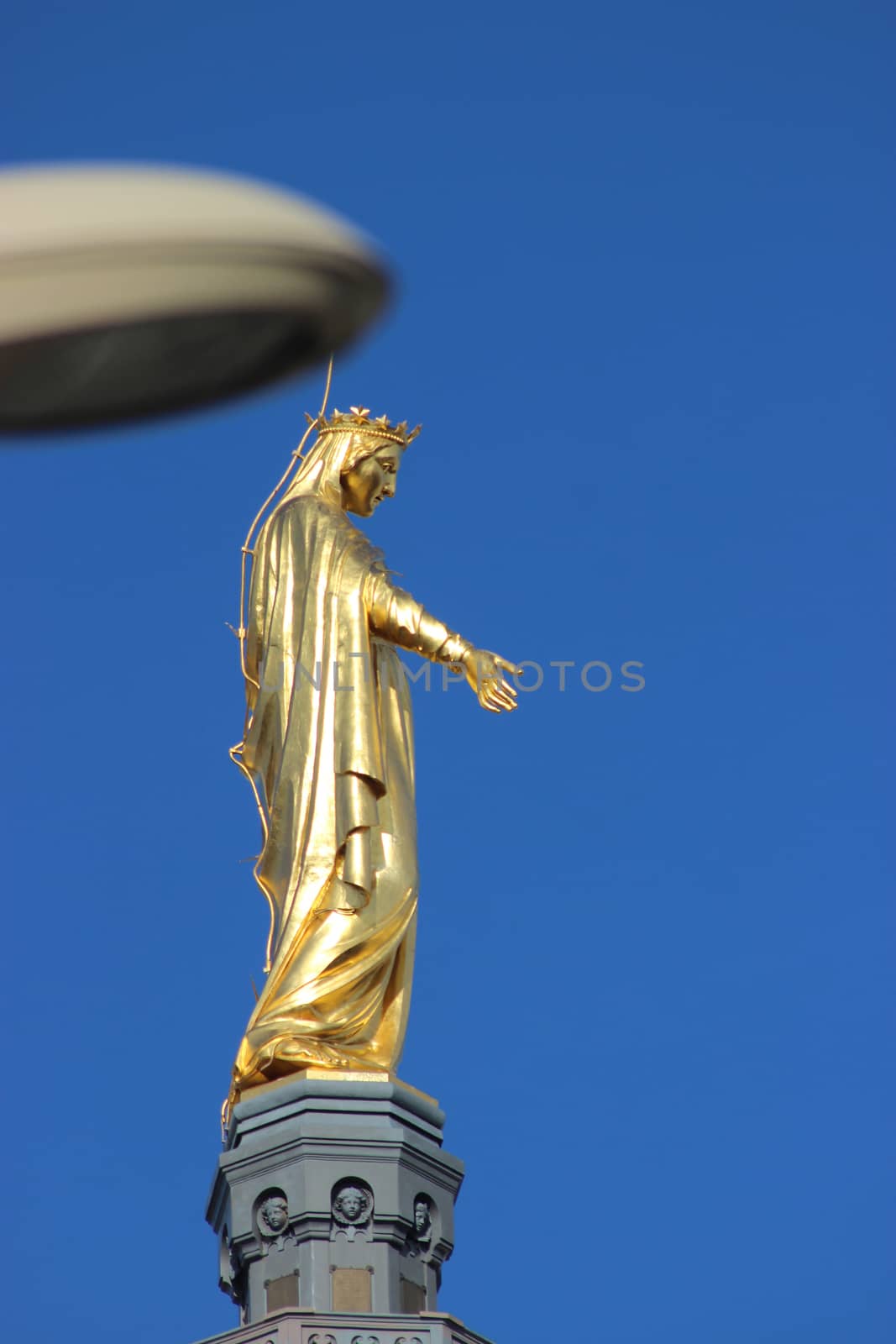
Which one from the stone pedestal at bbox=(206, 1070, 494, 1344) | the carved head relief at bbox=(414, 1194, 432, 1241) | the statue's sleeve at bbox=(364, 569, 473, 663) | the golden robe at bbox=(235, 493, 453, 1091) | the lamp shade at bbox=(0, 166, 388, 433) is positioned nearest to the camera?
the lamp shade at bbox=(0, 166, 388, 433)

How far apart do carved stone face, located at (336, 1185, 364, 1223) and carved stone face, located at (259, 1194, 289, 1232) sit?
1.08 feet

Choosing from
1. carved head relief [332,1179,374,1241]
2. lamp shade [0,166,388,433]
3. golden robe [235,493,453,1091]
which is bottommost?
lamp shade [0,166,388,433]

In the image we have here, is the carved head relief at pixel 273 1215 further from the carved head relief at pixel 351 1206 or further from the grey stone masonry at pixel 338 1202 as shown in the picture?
the carved head relief at pixel 351 1206

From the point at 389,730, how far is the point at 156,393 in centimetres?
1092

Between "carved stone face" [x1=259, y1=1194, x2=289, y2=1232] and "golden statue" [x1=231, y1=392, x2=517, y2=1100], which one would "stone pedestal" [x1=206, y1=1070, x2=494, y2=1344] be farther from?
"golden statue" [x1=231, y1=392, x2=517, y2=1100]

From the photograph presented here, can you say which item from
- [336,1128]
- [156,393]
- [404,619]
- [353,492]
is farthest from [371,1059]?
[156,393]

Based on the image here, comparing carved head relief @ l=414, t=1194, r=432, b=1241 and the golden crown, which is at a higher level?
the golden crown

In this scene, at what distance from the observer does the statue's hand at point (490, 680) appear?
15695mm

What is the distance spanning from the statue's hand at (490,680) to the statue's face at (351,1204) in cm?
336

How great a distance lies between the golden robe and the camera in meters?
15.0

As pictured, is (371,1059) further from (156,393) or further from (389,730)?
(156,393)

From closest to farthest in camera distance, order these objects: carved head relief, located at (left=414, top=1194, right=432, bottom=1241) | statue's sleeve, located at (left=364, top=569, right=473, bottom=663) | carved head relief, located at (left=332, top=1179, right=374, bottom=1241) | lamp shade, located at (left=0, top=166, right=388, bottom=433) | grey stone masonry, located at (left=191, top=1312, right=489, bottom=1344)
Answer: lamp shade, located at (left=0, top=166, right=388, bottom=433)
grey stone masonry, located at (left=191, top=1312, right=489, bottom=1344)
carved head relief, located at (left=332, top=1179, right=374, bottom=1241)
carved head relief, located at (left=414, top=1194, right=432, bottom=1241)
statue's sleeve, located at (left=364, top=569, right=473, bottom=663)

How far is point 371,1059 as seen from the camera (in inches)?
583

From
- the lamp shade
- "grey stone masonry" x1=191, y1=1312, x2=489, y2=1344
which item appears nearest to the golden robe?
"grey stone masonry" x1=191, y1=1312, x2=489, y2=1344
